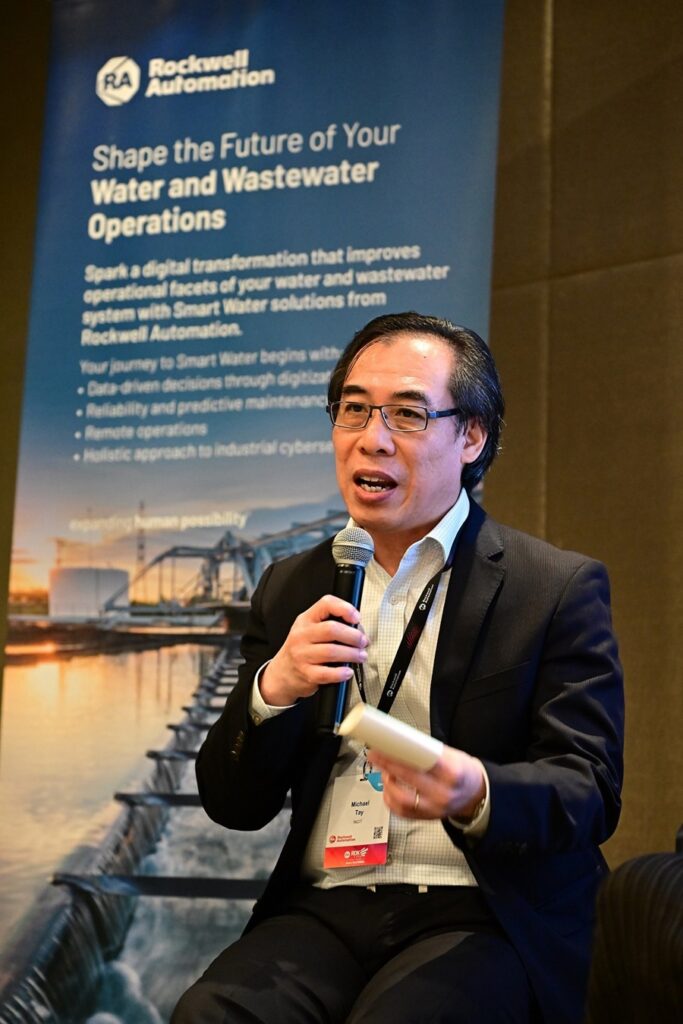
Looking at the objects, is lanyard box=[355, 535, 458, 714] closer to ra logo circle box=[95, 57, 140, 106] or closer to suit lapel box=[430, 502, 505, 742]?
suit lapel box=[430, 502, 505, 742]

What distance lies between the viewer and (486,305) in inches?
127

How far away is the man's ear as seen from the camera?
6.93 feet

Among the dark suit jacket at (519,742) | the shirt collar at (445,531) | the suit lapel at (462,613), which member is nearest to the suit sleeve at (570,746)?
the dark suit jacket at (519,742)

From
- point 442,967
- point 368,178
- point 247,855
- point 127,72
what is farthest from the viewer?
point 127,72

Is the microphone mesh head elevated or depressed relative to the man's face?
depressed

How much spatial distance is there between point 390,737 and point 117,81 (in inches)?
118

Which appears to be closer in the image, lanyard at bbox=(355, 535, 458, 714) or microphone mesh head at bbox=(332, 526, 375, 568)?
microphone mesh head at bbox=(332, 526, 375, 568)

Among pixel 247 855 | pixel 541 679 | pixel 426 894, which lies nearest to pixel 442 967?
pixel 426 894

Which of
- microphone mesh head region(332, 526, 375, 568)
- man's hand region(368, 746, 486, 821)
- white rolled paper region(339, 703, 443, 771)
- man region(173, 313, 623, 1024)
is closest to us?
white rolled paper region(339, 703, 443, 771)

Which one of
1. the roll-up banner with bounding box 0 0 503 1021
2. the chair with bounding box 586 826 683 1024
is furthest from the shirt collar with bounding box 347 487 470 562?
the roll-up banner with bounding box 0 0 503 1021

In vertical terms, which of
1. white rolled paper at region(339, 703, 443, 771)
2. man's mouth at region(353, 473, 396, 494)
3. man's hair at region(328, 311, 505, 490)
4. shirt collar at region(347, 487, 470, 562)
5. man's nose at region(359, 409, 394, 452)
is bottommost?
white rolled paper at region(339, 703, 443, 771)

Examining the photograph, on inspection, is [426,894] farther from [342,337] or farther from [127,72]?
[127,72]

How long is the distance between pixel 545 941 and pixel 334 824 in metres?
0.38

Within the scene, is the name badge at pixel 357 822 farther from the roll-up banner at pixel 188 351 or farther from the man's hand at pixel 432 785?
the roll-up banner at pixel 188 351
